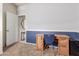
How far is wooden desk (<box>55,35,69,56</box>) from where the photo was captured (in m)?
1.96

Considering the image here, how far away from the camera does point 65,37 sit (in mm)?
1959

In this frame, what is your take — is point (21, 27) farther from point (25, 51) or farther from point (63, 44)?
point (63, 44)

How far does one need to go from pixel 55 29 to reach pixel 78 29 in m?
0.40

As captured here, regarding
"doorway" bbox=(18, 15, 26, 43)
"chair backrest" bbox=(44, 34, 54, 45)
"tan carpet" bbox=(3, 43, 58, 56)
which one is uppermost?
"doorway" bbox=(18, 15, 26, 43)

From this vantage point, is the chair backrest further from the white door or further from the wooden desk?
the white door

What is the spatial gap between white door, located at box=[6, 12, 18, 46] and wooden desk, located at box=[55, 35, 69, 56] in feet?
2.48

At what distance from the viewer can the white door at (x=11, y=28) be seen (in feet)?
6.62

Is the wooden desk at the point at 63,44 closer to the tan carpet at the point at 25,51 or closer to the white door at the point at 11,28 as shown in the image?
the tan carpet at the point at 25,51

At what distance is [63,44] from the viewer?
1964mm

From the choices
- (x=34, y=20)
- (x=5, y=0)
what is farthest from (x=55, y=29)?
(x=5, y=0)

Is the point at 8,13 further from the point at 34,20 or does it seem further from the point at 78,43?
the point at 78,43

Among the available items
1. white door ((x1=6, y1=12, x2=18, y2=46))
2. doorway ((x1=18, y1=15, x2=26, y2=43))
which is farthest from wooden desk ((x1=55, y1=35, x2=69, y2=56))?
white door ((x1=6, y1=12, x2=18, y2=46))

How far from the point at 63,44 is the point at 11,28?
98 cm

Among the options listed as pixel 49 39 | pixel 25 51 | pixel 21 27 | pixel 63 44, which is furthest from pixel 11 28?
pixel 63 44
